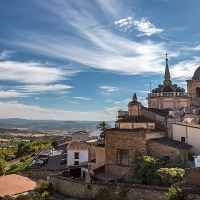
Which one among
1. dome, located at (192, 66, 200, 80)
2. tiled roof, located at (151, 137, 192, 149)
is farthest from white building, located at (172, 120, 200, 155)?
dome, located at (192, 66, 200, 80)

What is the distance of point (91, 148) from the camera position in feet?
115

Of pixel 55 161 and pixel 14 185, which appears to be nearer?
pixel 14 185

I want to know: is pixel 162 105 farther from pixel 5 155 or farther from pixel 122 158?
pixel 5 155

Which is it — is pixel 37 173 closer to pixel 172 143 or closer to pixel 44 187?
pixel 44 187

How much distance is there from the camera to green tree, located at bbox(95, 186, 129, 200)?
19.6 m

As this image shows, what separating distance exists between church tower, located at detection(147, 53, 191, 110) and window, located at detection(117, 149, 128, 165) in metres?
11.9

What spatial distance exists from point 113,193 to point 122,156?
22.4 ft

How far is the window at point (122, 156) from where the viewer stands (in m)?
25.9

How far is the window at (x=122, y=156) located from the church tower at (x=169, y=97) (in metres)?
11.9

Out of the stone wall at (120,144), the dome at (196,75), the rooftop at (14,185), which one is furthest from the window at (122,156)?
the dome at (196,75)

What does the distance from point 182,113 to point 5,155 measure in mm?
32099

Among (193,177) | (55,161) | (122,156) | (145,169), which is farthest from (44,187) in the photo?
(55,161)

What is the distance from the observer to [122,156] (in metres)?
26.3

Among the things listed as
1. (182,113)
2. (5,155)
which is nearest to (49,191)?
(182,113)
